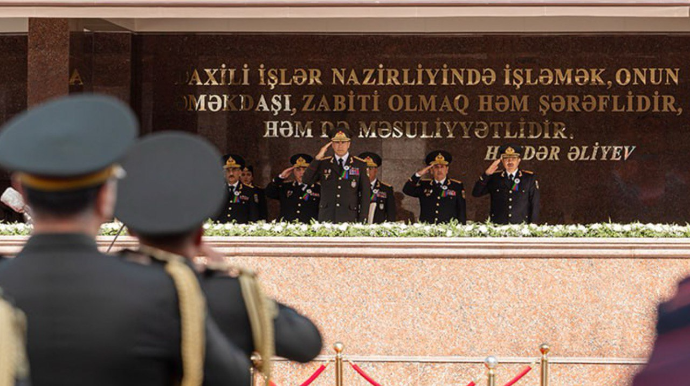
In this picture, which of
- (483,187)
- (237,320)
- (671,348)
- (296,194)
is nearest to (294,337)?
(237,320)

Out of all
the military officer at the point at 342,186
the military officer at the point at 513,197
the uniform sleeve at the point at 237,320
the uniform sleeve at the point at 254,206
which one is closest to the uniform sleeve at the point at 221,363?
the uniform sleeve at the point at 237,320

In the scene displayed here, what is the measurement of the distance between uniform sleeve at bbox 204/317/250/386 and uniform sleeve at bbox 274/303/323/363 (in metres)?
0.19

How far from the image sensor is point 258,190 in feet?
43.0

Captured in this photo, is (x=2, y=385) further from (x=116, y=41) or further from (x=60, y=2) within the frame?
(x=116, y=41)

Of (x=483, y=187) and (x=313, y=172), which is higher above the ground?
(x=313, y=172)

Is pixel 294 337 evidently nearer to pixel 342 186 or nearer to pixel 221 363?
pixel 221 363

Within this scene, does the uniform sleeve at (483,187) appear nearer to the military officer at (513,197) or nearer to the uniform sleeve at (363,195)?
the military officer at (513,197)

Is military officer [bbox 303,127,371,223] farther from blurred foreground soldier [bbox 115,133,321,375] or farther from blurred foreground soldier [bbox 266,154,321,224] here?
blurred foreground soldier [bbox 115,133,321,375]

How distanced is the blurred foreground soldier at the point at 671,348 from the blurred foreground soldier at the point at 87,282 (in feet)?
2.80

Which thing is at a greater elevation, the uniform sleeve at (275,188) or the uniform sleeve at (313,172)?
the uniform sleeve at (313,172)

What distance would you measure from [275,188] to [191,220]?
10.9 meters

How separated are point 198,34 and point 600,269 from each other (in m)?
7.12

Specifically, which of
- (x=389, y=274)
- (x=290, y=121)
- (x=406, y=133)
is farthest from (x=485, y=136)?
(x=389, y=274)

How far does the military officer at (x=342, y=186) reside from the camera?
11031mm
